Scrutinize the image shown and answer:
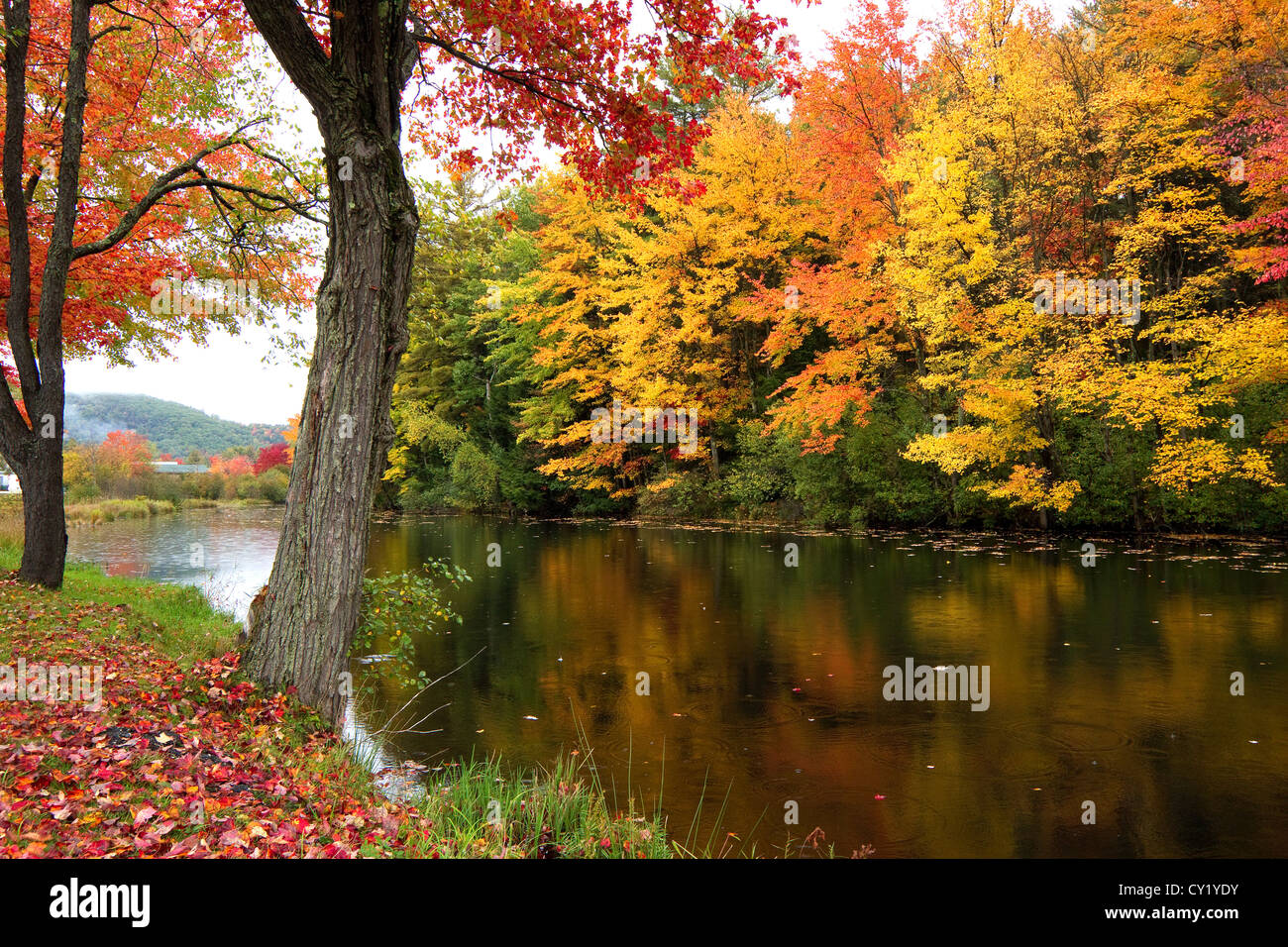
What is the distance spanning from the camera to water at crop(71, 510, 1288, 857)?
4.82 meters

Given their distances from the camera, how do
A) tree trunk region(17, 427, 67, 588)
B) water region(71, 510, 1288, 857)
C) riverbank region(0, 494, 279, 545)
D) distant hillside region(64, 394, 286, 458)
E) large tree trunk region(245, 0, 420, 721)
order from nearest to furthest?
1. water region(71, 510, 1288, 857)
2. large tree trunk region(245, 0, 420, 721)
3. tree trunk region(17, 427, 67, 588)
4. riverbank region(0, 494, 279, 545)
5. distant hillside region(64, 394, 286, 458)

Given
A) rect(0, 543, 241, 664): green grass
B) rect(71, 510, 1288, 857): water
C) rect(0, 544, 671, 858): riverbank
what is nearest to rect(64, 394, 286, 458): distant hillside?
rect(0, 543, 241, 664): green grass

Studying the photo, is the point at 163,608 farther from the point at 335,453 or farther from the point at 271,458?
the point at 271,458

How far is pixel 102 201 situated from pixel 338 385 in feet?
27.9

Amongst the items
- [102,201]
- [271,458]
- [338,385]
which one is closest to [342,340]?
[338,385]

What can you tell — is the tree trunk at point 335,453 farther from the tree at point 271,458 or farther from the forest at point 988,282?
the tree at point 271,458

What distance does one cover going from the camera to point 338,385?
5078 mm

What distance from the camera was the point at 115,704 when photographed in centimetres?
479

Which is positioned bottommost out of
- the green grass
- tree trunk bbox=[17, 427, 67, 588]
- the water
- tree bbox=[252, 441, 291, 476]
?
the water

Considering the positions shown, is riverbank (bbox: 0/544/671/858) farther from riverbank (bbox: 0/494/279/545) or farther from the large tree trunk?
riverbank (bbox: 0/494/279/545)

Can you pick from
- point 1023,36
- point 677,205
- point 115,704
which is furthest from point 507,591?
point 1023,36

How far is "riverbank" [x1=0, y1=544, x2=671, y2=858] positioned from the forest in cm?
592
